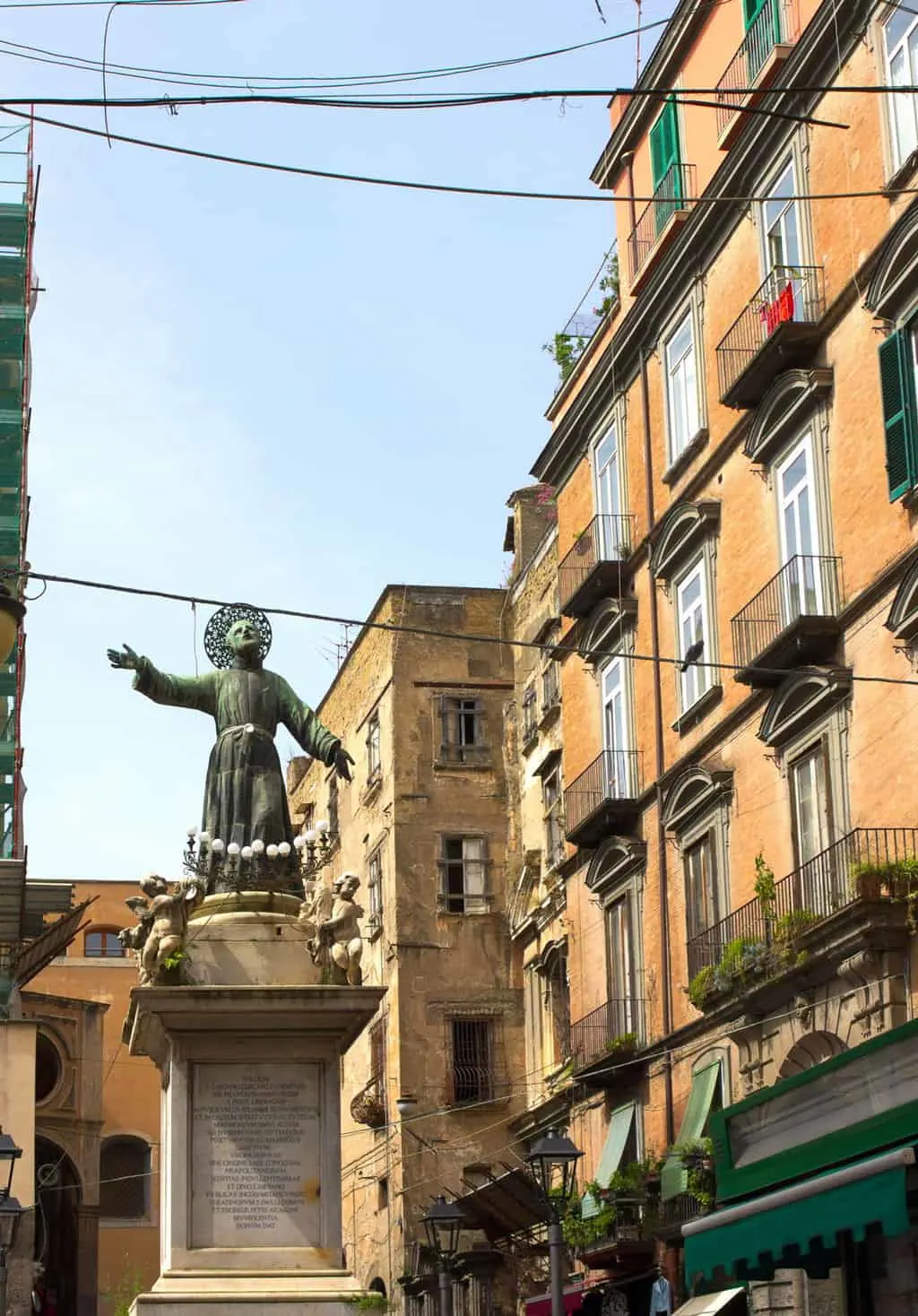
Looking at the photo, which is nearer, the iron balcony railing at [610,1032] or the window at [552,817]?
the iron balcony railing at [610,1032]

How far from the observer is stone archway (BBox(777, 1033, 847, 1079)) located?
92.5ft

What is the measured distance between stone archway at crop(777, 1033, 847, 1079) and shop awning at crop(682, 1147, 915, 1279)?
10019 mm

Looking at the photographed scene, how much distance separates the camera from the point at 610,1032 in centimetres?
3722

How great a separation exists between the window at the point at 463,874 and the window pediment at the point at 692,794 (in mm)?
18116

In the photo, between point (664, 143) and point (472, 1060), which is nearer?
point (664, 143)

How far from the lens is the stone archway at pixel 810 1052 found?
28.2m

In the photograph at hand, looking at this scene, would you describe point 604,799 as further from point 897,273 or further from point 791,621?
point 897,273

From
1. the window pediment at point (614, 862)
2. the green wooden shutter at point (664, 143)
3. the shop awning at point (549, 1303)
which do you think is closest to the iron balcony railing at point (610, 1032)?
the window pediment at point (614, 862)

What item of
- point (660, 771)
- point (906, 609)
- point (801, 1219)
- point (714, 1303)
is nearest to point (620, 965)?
point (660, 771)

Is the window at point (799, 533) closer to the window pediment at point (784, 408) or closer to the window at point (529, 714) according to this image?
the window pediment at point (784, 408)

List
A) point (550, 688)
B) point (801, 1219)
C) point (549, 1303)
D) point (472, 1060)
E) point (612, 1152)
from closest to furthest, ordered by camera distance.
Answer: point (801, 1219)
point (612, 1152)
point (549, 1303)
point (550, 688)
point (472, 1060)

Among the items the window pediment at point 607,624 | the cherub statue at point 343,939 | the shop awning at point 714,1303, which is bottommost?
the shop awning at point 714,1303

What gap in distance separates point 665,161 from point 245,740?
17.9 metres

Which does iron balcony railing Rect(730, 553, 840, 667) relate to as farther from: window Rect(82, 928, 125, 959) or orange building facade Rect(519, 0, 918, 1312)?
window Rect(82, 928, 125, 959)
